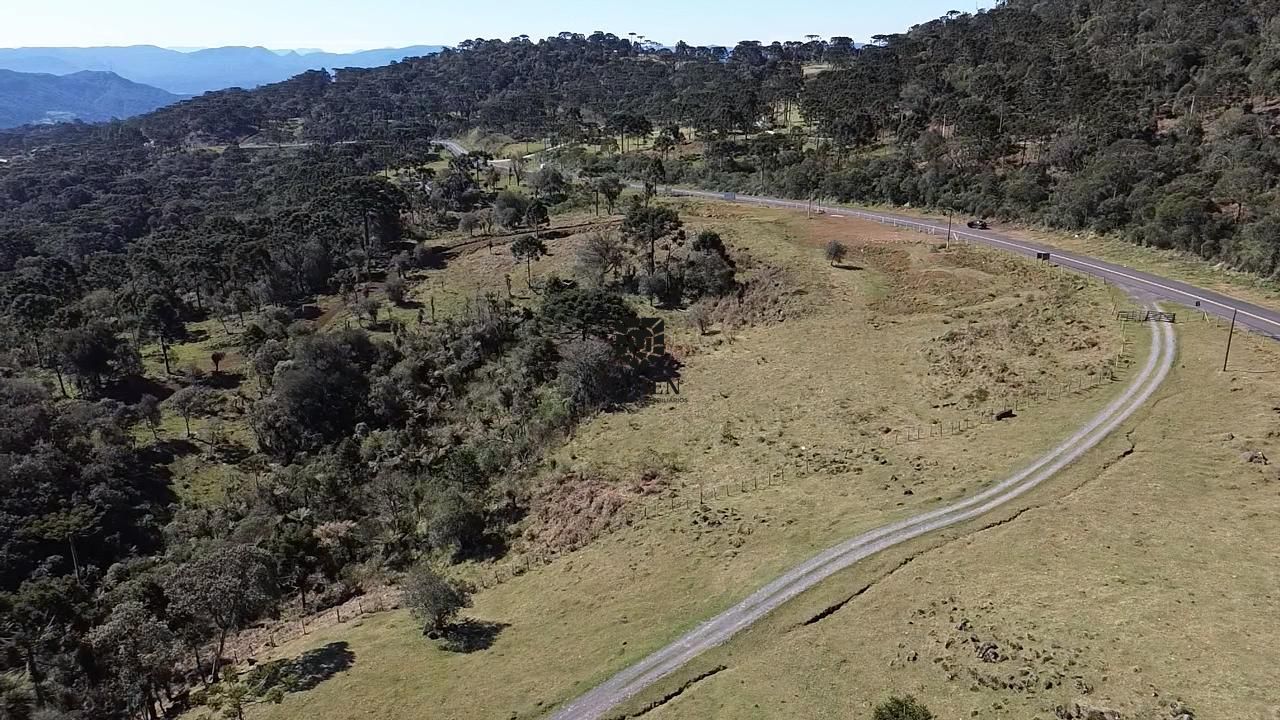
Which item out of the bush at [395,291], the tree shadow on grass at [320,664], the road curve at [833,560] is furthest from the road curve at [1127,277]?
the tree shadow on grass at [320,664]

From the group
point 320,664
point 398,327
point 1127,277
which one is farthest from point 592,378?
point 1127,277

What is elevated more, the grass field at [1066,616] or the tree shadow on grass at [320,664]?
the grass field at [1066,616]

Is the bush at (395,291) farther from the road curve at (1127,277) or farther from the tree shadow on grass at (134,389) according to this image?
the road curve at (1127,277)

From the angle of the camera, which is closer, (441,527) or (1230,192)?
(441,527)

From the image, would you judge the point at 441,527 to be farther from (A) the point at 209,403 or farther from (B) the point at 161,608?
(A) the point at 209,403

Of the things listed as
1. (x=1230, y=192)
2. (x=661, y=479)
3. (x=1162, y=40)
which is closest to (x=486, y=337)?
(x=661, y=479)

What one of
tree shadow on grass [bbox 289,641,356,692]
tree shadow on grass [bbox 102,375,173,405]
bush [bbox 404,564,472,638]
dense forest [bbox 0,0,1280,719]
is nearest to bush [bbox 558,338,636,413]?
dense forest [bbox 0,0,1280,719]

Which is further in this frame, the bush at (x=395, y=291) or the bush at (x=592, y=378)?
the bush at (x=395, y=291)
